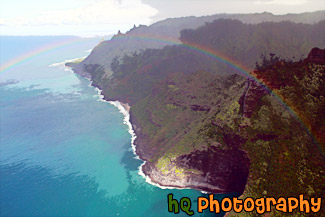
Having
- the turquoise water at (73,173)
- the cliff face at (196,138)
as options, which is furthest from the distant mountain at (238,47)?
the turquoise water at (73,173)

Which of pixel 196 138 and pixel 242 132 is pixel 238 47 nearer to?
pixel 196 138

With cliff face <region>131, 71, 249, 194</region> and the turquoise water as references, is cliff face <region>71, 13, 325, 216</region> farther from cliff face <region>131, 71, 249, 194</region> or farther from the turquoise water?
the turquoise water

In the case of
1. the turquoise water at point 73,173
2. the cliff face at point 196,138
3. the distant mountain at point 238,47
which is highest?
the distant mountain at point 238,47

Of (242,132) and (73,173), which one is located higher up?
(242,132)

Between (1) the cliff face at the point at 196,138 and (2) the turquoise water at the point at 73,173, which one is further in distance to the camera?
(1) the cliff face at the point at 196,138

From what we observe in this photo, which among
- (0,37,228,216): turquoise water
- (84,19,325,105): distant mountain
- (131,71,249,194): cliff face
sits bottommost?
(0,37,228,216): turquoise water

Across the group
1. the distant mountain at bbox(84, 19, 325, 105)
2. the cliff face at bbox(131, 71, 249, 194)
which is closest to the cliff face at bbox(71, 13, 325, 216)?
the cliff face at bbox(131, 71, 249, 194)

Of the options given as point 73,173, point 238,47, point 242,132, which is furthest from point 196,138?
point 238,47

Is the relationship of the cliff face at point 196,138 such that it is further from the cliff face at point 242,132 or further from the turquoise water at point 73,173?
the turquoise water at point 73,173

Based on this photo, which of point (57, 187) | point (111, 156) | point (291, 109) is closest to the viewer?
point (291, 109)

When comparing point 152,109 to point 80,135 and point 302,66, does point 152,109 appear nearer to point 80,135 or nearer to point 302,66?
point 80,135

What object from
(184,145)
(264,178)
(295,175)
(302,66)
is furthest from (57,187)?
(302,66)
